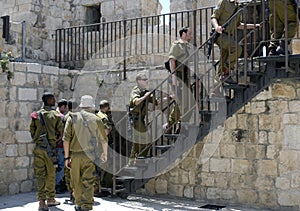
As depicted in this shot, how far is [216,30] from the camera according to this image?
246 inches

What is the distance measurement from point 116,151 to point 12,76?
231cm

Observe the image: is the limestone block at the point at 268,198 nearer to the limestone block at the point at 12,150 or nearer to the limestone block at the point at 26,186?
the limestone block at the point at 26,186

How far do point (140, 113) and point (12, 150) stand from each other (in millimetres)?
2502

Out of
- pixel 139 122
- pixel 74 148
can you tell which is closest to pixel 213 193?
pixel 139 122

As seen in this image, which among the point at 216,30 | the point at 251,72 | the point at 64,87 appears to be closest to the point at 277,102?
the point at 251,72

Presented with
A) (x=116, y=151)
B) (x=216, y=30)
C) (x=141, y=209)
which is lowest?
(x=141, y=209)

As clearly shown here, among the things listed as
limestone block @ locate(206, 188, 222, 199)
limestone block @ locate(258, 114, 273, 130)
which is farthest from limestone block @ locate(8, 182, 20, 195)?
limestone block @ locate(258, 114, 273, 130)

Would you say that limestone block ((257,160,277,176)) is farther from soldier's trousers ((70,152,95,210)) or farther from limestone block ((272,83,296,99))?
soldier's trousers ((70,152,95,210))

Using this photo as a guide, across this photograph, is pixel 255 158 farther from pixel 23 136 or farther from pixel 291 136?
pixel 23 136

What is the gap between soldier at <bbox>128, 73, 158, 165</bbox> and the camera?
272 inches

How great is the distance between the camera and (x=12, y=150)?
7.67 metres

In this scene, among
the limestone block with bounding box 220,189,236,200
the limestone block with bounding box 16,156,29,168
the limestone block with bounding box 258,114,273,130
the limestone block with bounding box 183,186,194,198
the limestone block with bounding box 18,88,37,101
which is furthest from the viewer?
the limestone block with bounding box 18,88,37,101

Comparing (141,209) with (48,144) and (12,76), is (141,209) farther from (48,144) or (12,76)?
(12,76)

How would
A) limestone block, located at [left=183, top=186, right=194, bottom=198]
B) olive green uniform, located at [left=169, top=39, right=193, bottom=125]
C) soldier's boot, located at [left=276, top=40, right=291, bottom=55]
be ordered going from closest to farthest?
soldier's boot, located at [left=276, top=40, right=291, bottom=55]
olive green uniform, located at [left=169, top=39, right=193, bottom=125]
limestone block, located at [left=183, top=186, right=194, bottom=198]
